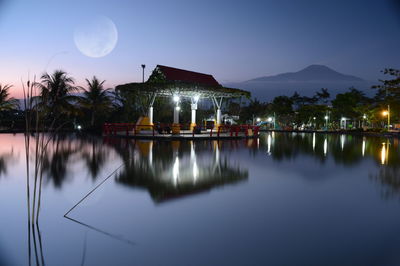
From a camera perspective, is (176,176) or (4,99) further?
(4,99)

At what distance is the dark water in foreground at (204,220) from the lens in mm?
3240

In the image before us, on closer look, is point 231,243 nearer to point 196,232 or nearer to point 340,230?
point 196,232

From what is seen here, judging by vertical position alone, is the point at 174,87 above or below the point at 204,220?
above

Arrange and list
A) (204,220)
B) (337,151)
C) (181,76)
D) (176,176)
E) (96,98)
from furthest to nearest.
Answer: (96,98)
(181,76)
(337,151)
(176,176)
(204,220)

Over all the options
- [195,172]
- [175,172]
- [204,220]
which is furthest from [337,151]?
[204,220]

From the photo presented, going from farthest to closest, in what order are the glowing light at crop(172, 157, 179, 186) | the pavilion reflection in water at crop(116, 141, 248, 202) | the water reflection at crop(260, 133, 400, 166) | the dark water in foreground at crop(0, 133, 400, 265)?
the water reflection at crop(260, 133, 400, 166), the glowing light at crop(172, 157, 179, 186), the pavilion reflection in water at crop(116, 141, 248, 202), the dark water in foreground at crop(0, 133, 400, 265)

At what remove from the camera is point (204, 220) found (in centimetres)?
428

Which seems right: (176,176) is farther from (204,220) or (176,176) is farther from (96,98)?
(96,98)

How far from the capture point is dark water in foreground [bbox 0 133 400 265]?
128 inches

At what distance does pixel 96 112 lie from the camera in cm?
3309

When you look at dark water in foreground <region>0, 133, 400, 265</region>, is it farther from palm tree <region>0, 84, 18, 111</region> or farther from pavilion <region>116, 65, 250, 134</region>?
palm tree <region>0, 84, 18, 111</region>

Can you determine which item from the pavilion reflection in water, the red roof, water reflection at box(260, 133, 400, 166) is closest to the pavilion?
the red roof

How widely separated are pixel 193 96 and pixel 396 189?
2252 cm

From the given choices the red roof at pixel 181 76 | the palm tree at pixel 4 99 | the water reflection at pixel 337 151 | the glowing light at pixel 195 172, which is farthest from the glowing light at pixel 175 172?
the palm tree at pixel 4 99
